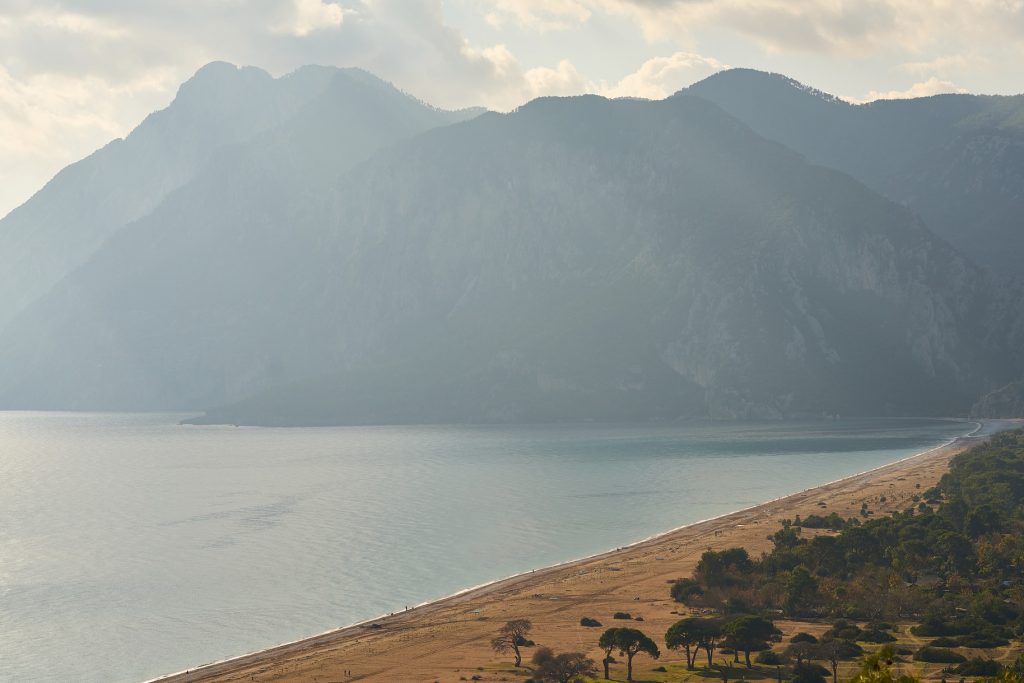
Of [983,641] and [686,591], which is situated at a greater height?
[686,591]

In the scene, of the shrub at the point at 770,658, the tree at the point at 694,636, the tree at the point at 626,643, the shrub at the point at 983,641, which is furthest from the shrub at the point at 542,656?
the shrub at the point at 983,641

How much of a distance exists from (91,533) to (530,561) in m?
66.0

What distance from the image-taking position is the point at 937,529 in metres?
104

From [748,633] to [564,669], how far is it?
14.4m

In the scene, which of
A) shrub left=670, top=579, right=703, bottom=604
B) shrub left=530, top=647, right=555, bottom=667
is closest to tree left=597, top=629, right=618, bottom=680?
shrub left=530, top=647, right=555, bottom=667

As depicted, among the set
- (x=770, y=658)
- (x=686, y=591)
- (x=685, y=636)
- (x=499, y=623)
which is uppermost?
(x=685, y=636)

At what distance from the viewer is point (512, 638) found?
76875 millimetres

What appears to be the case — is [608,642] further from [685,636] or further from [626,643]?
[685,636]

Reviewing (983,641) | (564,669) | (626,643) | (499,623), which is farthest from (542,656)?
(983,641)

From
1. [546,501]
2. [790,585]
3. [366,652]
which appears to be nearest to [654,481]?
[546,501]

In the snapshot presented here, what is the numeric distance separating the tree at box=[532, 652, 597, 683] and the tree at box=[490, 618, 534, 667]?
3.75m

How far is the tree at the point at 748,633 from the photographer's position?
74000mm

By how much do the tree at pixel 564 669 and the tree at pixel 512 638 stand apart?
3.75 metres

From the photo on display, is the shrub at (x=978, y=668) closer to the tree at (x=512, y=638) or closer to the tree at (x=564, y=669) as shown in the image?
the tree at (x=564, y=669)
